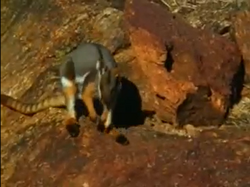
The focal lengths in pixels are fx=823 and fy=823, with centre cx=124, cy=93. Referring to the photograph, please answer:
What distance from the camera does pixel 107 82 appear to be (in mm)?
7488

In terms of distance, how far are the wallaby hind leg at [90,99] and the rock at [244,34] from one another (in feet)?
6.46

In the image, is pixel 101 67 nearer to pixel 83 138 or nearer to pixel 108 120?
pixel 108 120

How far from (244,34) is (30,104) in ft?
7.91

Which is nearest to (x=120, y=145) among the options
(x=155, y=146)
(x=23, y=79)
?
(x=155, y=146)

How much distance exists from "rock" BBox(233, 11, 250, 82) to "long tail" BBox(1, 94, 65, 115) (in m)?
2.06

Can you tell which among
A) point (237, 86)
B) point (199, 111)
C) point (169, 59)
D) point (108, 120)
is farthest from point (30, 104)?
point (237, 86)

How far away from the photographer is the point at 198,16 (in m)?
9.58

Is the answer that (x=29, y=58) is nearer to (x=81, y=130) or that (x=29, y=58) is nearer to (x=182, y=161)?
(x=81, y=130)

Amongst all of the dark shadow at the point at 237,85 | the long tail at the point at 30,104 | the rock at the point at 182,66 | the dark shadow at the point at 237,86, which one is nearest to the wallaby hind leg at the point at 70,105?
the long tail at the point at 30,104

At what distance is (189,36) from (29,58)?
182cm

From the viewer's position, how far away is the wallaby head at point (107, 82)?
24.5ft

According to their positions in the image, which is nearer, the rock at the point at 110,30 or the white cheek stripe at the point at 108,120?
the white cheek stripe at the point at 108,120

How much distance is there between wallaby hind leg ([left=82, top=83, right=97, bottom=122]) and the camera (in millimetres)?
7590

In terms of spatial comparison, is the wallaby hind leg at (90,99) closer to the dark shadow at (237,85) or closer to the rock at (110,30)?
the rock at (110,30)
